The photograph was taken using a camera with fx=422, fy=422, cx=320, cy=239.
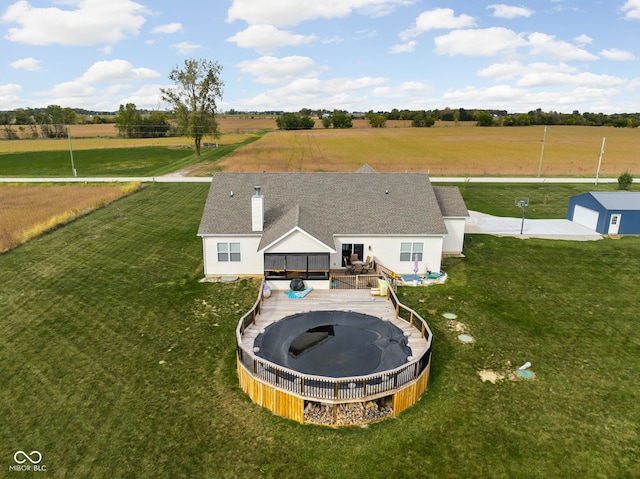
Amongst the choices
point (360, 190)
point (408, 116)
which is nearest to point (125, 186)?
point (360, 190)

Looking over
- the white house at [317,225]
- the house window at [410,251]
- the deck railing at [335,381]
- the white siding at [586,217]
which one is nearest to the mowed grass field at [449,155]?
the white siding at [586,217]

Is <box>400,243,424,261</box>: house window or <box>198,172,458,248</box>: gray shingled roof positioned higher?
<box>198,172,458,248</box>: gray shingled roof

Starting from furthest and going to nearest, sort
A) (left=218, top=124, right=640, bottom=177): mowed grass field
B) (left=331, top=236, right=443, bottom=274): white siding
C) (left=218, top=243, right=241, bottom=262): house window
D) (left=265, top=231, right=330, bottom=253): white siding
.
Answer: (left=218, top=124, right=640, bottom=177): mowed grass field, (left=331, top=236, right=443, bottom=274): white siding, (left=218, top=243, right=241, bottom=262): house window, (left=265, top=231, right=330, bottom=253): white siding

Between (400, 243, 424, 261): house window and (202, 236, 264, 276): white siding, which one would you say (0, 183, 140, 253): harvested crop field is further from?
(400, 243, 424, 261): house window

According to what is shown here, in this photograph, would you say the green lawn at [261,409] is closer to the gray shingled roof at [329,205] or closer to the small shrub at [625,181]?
the gray shingled roof at [329,205]

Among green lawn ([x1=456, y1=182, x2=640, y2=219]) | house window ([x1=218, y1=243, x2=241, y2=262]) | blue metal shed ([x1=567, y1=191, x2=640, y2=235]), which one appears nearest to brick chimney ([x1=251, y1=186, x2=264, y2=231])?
house window ([x1=218, y1=243, x2=241, y2=262])

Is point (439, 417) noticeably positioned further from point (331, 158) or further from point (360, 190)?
point (331, 158)
